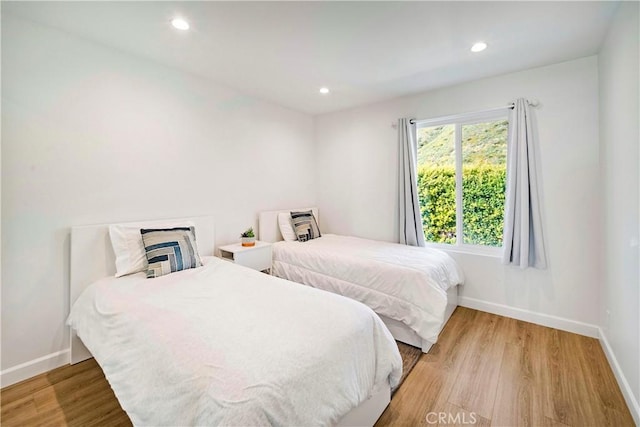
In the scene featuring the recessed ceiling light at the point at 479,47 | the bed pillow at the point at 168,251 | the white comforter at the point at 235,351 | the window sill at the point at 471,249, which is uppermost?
the recessed ceiling light at the point at 479,47

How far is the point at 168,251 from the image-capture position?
2.26 metres

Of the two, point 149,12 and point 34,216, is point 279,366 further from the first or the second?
point 149,12

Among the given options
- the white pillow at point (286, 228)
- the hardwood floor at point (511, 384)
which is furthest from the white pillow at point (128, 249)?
the hardwood floor at point (511, 384)

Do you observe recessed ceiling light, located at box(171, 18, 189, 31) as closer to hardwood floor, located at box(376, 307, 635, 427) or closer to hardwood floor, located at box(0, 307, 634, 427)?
hardwood floor, located at box(0, 307, 634, 427)

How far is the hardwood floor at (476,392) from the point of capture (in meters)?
1.62

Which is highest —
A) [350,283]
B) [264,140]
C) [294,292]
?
[264,140]

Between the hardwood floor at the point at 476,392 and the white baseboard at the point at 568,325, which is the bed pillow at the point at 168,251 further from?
the white baseboard at the point at 568,325

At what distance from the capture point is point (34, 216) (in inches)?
77.6

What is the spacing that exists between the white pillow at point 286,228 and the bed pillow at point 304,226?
0.05m

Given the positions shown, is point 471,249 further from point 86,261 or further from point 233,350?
point 86,261

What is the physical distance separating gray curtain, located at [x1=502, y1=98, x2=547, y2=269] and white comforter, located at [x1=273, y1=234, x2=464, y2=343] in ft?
2.06

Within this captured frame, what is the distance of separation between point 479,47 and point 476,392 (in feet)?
8.65

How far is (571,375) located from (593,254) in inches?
46.4

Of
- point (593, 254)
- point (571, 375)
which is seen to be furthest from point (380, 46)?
point (571, 375)
